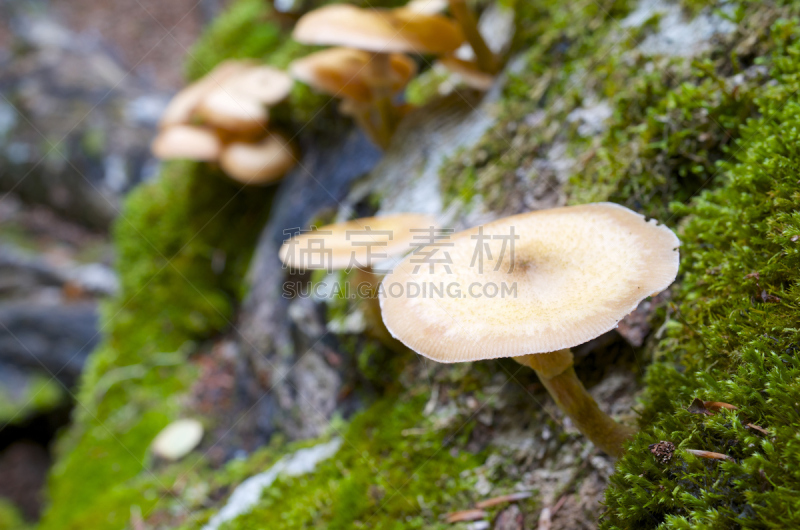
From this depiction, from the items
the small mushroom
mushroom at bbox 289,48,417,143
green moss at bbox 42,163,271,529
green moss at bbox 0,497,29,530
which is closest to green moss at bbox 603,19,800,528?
mushroom at bbox 289,48,417,143

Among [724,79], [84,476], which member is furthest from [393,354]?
[84,476]

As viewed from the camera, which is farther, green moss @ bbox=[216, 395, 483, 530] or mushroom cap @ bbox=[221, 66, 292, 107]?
mushroom cap @ bbox=[221, 66, 292, 107]

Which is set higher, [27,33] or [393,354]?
[27,33]

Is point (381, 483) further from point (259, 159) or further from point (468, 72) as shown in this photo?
point (259, 159)

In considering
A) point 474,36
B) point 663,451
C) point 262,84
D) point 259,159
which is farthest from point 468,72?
point 663,451

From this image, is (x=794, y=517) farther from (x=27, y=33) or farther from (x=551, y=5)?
(x=27, y=33)

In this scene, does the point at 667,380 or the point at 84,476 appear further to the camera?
the point at 84,476

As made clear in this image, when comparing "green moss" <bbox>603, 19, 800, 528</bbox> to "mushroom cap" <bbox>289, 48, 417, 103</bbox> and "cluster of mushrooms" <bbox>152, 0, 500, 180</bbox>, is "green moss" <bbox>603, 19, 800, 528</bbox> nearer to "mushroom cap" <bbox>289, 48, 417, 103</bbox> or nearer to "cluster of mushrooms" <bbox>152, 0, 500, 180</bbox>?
"cluster of mushrooms" <bbox>152, 0, 500, 180</bbox>
